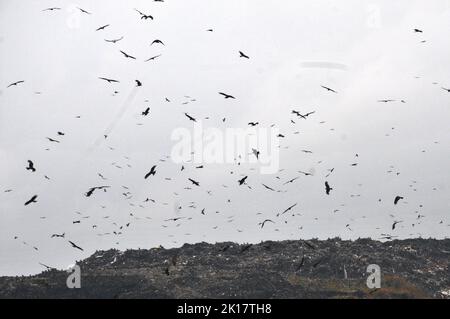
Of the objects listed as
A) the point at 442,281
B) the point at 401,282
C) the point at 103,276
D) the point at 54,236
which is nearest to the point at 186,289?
the point at 103,276

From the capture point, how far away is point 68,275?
104 feet

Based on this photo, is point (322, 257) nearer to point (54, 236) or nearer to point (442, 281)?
point (442, 281)

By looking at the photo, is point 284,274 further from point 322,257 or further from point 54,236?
point 54,236

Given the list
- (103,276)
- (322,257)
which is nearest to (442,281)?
(322,257)

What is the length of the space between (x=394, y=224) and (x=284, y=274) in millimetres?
8366

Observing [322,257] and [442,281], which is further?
[322,257]
